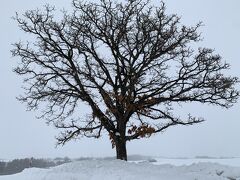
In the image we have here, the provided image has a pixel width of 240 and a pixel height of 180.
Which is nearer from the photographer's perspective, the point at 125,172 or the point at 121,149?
the point at 125,172

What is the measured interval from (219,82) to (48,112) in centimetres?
1032

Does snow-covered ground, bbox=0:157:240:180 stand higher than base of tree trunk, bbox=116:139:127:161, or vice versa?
base of tree trunk, bbox=116:139:127:161

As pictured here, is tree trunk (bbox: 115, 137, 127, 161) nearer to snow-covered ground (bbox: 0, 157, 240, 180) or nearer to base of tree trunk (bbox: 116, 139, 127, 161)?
base of tree trunk (bbox: 116, 139, 127, 161)

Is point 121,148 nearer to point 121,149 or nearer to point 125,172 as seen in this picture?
point 121,149

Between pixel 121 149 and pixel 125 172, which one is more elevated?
pixel 121 149

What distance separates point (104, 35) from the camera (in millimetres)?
24688

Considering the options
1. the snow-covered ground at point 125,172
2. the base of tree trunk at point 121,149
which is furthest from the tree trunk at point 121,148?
the snow-covered ground at point 125,172

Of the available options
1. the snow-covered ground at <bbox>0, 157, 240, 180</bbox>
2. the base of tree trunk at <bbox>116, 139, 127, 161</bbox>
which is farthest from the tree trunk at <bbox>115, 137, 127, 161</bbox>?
the snow-covered ground at <bbox>0, 157, 240, 180</bbox>

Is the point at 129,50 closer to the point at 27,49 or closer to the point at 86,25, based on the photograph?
the point at 86,25

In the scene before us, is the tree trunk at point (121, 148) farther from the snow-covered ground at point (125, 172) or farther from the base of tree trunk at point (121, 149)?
the snow-covered ground at point (125, 172)

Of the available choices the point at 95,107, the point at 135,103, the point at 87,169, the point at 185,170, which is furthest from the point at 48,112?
the point at 185,170

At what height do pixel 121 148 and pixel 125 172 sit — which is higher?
pixel 121 148

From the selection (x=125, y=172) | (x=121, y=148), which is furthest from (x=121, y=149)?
(x=125, y=172)

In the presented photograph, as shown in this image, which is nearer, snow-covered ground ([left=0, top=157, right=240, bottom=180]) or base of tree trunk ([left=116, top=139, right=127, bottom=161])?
snow-covered ground ([left=0, top=157, right=240, bottom=180])
